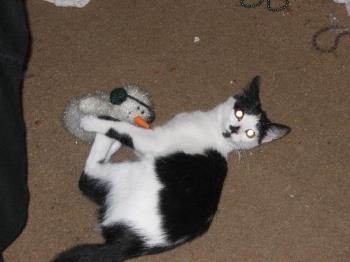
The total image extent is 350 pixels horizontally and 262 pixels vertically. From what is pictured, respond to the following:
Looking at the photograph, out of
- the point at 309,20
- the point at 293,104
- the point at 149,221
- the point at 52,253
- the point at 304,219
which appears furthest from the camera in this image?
the point at 309,20

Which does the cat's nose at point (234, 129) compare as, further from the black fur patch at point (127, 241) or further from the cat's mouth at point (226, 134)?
the black fur patch at point (127, 241)

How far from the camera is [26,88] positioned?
1888 millimetres

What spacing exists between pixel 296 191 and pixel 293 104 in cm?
39

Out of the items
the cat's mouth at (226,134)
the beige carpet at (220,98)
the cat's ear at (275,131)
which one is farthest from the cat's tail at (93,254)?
the cat's ear at (275,131)

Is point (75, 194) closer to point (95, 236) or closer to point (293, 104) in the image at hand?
point (95, 236)

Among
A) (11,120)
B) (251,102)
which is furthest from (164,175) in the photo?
(11,120)

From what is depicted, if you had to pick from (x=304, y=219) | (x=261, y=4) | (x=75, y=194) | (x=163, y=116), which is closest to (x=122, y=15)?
(x=163, y=116)

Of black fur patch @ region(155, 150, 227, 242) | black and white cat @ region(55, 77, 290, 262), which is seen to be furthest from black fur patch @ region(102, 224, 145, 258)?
black fur patch @ region(155, 150, 227, 242)

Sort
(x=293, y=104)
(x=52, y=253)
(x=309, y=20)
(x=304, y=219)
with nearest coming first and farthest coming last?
(x=52, y=253), (x=304, y=219), (x=293, y=104), (x=309, y=20)

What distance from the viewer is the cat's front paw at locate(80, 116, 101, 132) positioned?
62.6 inches

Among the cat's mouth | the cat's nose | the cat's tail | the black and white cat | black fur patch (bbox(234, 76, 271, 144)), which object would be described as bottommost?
the cat's tail

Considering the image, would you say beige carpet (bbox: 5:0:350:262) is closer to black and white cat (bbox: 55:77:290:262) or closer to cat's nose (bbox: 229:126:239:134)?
black and white cat (bbox: 55:77:290:262)

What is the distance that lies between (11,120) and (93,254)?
507mm

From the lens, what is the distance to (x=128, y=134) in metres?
1.59
